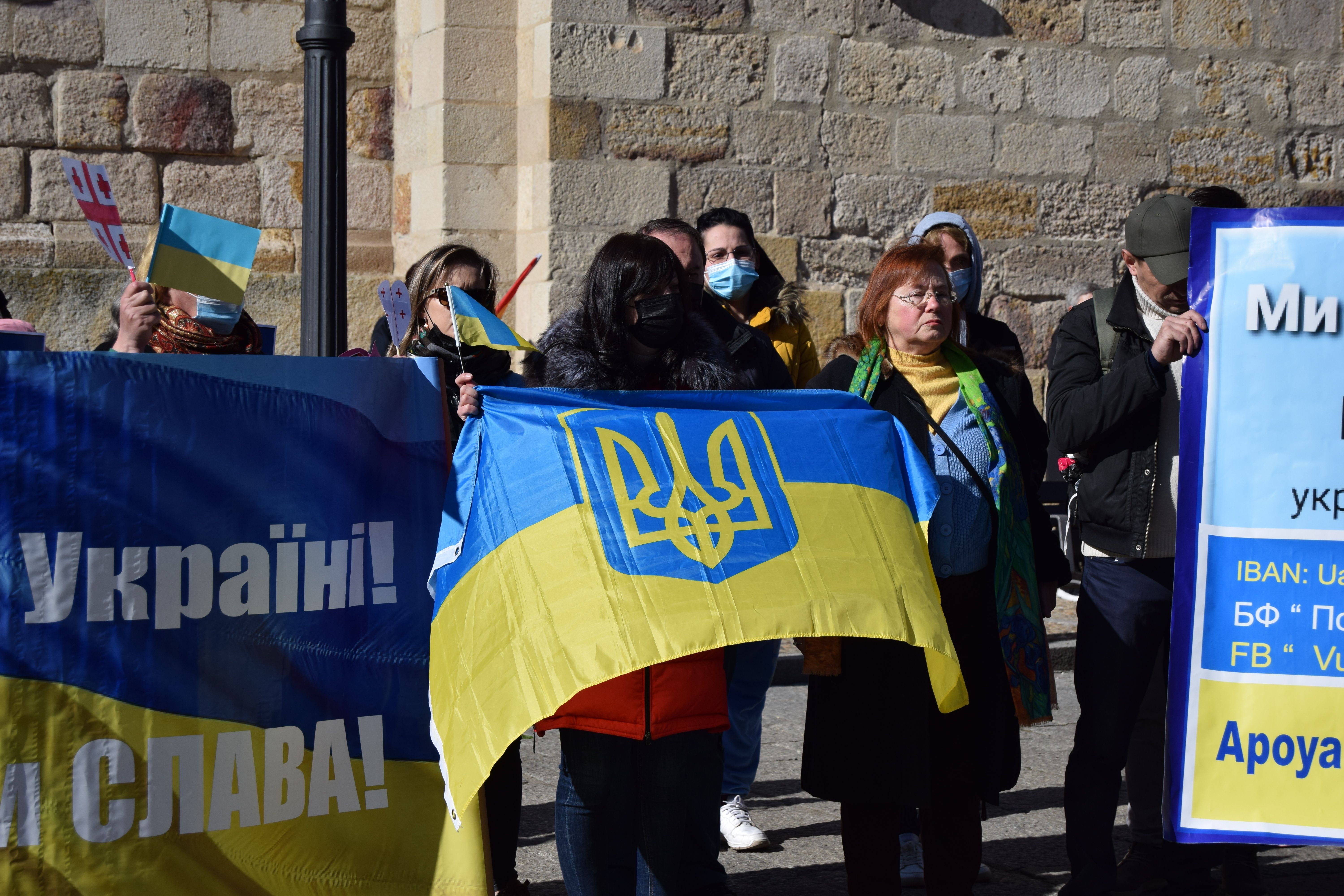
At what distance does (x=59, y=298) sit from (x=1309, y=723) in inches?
236

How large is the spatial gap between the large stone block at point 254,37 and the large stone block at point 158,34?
0.17 ft

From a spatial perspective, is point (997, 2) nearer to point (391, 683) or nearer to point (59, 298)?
point (59, 298)

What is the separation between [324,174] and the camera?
5219 mm

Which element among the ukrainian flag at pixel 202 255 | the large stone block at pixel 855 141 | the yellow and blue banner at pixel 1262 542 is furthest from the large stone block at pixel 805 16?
the ukrainian flag at pixel 202 255

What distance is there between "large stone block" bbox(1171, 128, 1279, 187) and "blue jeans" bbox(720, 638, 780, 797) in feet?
15.7

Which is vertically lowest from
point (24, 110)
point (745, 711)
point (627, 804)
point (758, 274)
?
point (745, 711)

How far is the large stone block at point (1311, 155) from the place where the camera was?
8.01 metres

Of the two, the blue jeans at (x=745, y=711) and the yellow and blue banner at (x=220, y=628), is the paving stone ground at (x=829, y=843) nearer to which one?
the blue jeans at (x=745, y=711)

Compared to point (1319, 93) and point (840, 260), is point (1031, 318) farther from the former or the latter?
point (1319, 93)

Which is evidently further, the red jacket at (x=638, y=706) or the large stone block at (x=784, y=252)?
the large stone block at (x=784, y=252)

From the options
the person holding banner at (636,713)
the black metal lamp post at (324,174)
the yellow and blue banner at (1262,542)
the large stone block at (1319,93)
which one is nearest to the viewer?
the person holding banner at (636,713)

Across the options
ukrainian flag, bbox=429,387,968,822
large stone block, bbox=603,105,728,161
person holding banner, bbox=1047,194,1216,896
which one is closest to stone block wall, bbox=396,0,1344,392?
large stone block, bbox=603,105,728,161

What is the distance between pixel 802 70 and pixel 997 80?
109 cm

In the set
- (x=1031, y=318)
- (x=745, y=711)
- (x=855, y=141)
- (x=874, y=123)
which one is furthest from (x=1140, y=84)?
(x=745, y=711)
